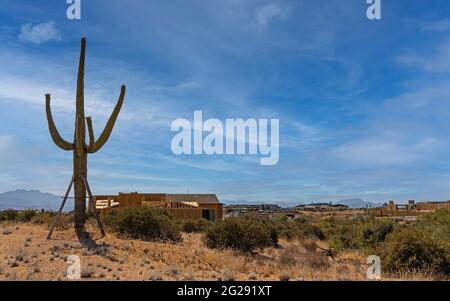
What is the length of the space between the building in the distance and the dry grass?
49.7 feet

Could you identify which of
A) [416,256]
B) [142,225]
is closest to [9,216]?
[142,225]

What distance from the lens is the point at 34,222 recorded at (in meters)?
23.8

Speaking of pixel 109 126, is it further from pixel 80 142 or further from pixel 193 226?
pixel 193 226

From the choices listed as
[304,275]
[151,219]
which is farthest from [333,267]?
[151,219]

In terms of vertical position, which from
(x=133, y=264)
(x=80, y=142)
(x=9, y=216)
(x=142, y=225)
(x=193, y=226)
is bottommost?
(x=193, y=226)

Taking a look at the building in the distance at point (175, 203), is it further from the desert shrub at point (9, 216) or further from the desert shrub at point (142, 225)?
the desert shrub at point (142, 225)

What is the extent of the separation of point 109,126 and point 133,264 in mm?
6439

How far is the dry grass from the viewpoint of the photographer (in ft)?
35.7

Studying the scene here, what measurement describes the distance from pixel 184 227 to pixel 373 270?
16026 mm

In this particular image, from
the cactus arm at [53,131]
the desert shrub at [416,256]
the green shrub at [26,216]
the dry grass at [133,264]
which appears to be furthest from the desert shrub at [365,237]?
the green shrub at [26,216]

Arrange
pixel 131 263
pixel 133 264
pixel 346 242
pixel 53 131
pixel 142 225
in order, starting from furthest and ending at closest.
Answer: pixel 346 242
pixel 142 225
pixel 53 131
pixel 131 263
pixel 133 264

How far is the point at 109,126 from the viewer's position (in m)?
16.8

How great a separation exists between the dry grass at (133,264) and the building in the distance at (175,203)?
15.1 meters

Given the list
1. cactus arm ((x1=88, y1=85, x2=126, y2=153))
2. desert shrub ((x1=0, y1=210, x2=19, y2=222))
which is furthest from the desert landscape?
desert shrub ((x1=0, y1=210, x2=19, y2=222))
